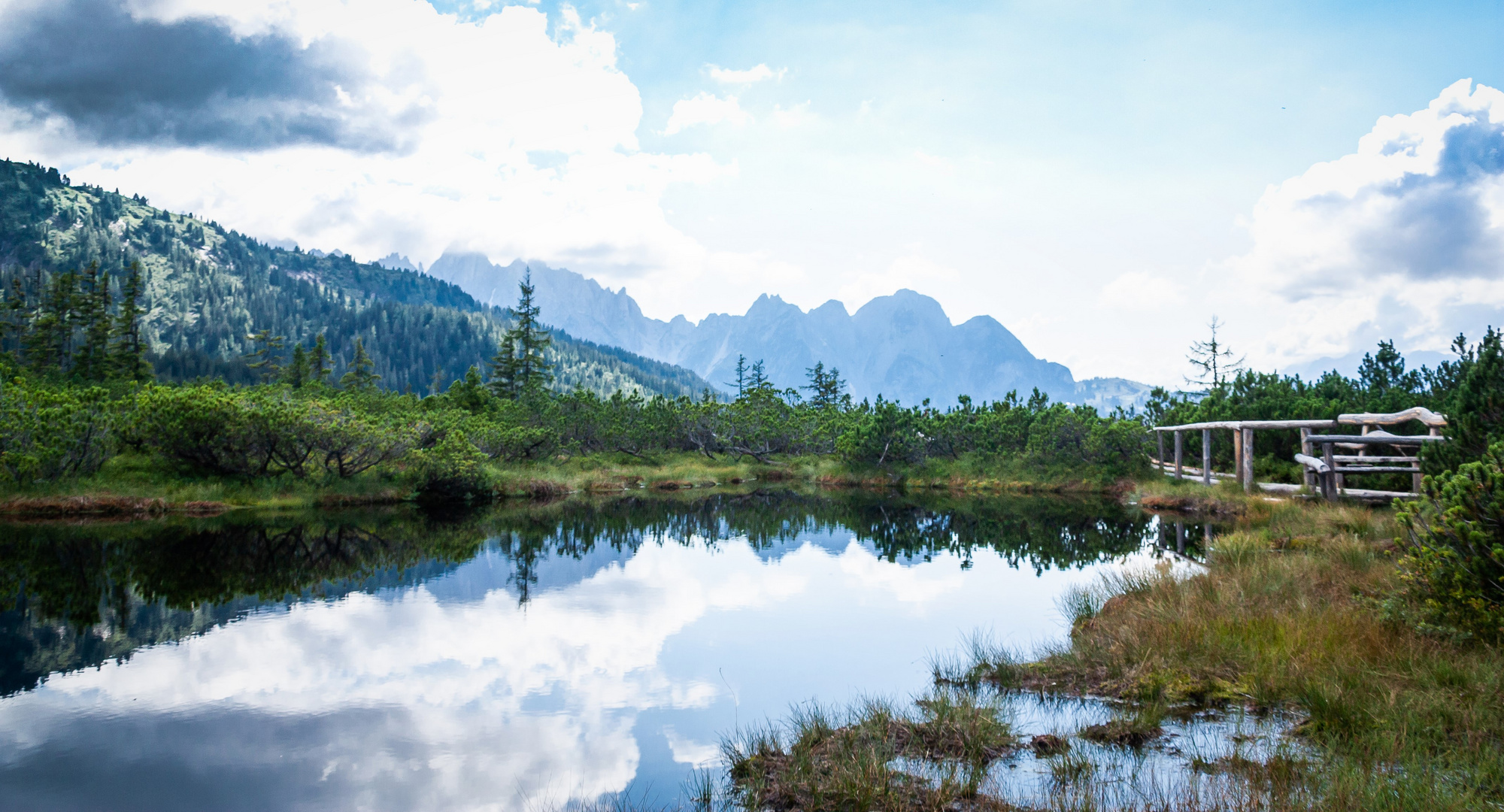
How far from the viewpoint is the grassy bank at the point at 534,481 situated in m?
22.0

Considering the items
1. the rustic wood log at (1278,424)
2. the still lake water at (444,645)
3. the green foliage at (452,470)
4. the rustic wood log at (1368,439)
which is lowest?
the still lake water at (444,645)

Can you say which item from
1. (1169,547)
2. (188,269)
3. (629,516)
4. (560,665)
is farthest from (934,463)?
(188,269)

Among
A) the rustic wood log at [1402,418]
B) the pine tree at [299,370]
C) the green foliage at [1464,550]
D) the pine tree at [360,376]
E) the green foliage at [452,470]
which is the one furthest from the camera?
the pine tree at [299,370]

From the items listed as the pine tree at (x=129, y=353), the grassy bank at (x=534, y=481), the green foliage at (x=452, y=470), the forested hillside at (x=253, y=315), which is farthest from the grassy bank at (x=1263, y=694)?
the forested hillside at (x=253, y=315)

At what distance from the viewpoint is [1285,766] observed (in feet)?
17.0

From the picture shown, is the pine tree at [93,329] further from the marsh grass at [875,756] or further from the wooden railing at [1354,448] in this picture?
the wooden railing at [1354,448]

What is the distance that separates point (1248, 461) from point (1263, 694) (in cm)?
1843

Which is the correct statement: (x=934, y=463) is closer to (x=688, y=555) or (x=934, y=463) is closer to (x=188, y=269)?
(x=688, y=555)

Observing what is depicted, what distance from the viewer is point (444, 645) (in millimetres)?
10672

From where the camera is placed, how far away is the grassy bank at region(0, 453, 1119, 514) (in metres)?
22.0

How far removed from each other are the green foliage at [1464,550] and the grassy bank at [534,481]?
26.8 meters

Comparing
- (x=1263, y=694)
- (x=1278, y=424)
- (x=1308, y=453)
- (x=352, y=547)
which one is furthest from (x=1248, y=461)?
(x=352, y=547)

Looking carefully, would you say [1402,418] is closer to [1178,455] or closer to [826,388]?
[1178,455]

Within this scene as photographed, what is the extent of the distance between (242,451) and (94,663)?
17.7 meters
